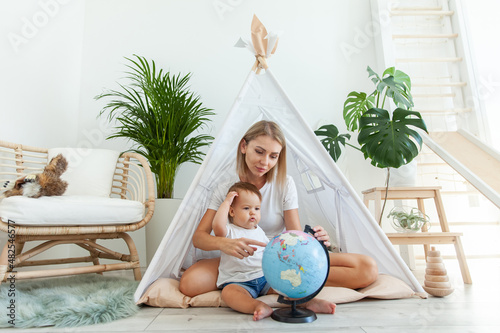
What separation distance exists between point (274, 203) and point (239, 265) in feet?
1.19

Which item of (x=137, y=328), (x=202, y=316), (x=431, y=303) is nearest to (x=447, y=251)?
(x=431, y=303)

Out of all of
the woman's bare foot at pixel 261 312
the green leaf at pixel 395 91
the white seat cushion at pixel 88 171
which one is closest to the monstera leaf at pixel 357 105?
the green leaf at pixel 395 91

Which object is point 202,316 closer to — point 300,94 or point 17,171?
point 17,171

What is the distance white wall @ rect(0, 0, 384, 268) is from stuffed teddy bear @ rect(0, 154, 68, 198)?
36.1 inches

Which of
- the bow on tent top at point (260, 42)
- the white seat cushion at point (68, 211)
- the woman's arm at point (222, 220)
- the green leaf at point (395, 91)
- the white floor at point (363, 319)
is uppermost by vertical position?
the bow on tent top at point (260, 42)

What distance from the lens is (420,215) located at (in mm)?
1921

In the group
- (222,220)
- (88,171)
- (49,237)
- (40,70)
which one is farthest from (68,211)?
(40,70)

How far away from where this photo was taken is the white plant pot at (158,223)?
1989mm

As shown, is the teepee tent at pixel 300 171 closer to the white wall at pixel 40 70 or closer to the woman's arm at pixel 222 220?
the woman's arm at pixel 222 220

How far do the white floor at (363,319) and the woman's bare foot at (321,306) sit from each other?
0.02 m

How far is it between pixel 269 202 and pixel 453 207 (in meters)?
1.91

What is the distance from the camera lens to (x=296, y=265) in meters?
0.94

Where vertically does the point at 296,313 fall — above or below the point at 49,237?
below

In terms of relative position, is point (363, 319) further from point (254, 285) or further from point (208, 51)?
point (208, 51)
